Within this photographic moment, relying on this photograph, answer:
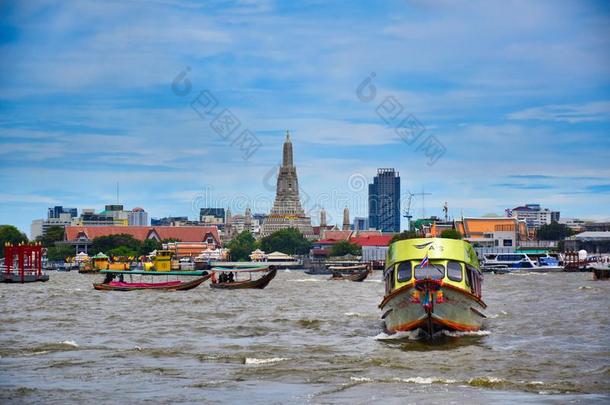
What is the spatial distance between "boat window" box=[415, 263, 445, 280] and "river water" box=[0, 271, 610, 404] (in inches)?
91.6

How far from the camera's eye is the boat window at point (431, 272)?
124 ft

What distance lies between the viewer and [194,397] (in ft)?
88.9

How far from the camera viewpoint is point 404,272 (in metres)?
38.7

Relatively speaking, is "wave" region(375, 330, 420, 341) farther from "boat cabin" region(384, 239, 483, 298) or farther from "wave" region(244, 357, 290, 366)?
"wave" region(244, 357, 290, 366)

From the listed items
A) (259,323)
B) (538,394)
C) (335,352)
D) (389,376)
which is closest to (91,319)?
(259,323)

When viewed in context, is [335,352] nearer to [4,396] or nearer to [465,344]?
[465,344]

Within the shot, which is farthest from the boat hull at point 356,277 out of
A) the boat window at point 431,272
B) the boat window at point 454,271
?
the boat window at point 431,272

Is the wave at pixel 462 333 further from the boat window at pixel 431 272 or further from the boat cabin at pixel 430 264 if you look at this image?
the boat window at pixel 431 272

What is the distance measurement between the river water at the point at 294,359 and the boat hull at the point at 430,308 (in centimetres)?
58

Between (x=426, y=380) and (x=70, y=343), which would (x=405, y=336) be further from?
(x=70, y=343)

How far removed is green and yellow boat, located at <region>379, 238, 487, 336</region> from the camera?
37094mm

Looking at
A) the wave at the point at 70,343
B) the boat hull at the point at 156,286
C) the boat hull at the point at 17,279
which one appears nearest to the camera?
the wave at the point at 70,343

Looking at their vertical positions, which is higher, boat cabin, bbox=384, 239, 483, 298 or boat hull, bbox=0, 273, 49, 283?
boat cabin, bbox=384, 239, 483, 298

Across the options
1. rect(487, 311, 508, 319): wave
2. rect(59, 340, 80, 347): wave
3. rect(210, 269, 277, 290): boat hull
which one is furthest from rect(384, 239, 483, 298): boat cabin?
rect(210, 269, 277, 290): boat hull
